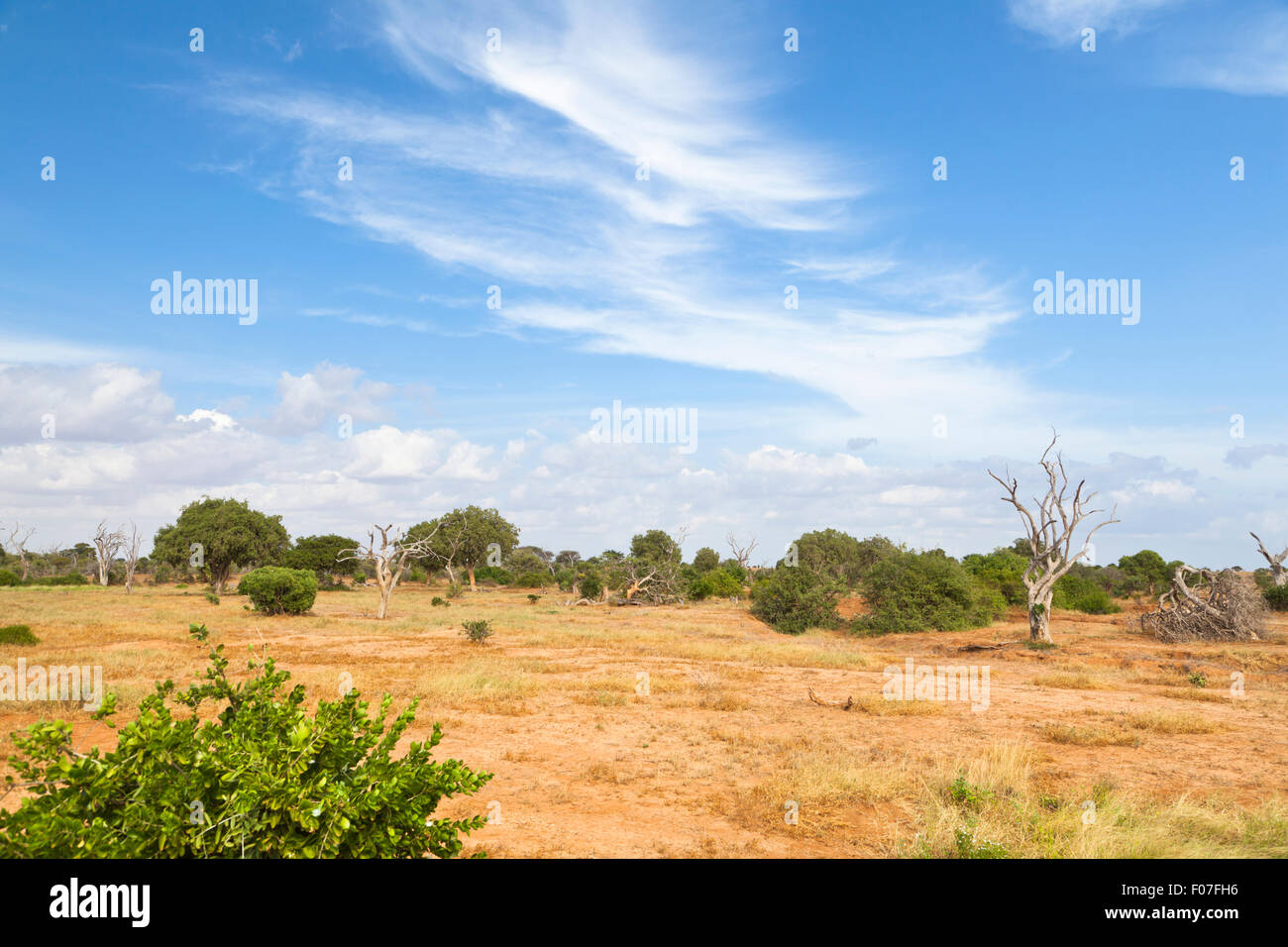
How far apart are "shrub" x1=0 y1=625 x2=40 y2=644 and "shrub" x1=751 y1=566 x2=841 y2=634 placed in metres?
26.6

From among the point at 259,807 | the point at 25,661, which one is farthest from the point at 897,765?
the point at 25,661

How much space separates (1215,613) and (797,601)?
612 inches

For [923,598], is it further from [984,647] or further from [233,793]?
[233,793]

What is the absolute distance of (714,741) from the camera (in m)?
11.4

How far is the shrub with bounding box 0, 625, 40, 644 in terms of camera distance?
20.0m

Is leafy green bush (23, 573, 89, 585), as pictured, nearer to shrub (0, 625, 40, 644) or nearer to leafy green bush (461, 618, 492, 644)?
shrub (0, 625, 40, 644)

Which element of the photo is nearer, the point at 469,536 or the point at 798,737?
the point at 798,737

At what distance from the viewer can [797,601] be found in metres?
34.0

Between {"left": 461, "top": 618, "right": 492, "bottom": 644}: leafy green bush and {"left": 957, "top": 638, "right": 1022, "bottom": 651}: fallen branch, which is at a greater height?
{"left": 461, "top": 618, "right": 492, "bottom": 644}: leafy green bush
